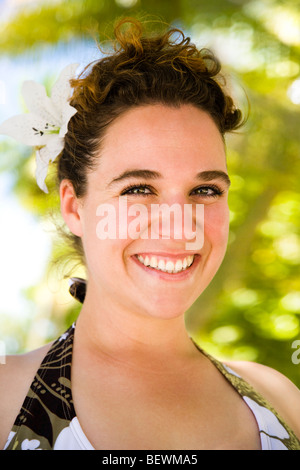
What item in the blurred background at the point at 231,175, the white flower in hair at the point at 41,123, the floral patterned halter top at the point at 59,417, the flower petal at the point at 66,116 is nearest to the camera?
the floral patterned halter top at the point at 59,417

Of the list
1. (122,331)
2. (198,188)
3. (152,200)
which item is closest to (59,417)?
(122,331)

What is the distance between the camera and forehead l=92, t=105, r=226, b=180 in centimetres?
123

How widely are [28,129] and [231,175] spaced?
2.73m

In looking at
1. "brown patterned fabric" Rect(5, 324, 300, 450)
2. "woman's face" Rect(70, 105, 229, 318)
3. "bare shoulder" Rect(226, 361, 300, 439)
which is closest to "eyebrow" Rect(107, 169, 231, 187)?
"woman's face" Rect(70, 105, 229, 318)

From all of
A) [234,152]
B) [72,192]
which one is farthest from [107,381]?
[234,152]

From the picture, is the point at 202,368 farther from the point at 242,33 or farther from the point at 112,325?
the point at 242,33

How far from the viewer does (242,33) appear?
3.84 meters

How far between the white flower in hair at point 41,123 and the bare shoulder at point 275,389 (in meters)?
0.82

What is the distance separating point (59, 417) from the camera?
1136 millimetres

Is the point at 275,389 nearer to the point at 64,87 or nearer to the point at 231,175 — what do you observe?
the point at 64,87

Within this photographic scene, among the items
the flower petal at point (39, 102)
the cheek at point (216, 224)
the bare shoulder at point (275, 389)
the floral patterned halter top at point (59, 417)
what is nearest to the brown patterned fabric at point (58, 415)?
the floral patterned halter top at point (59, 417)

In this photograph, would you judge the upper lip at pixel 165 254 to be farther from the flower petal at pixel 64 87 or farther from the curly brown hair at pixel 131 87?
the flower petal at pixel 64 87

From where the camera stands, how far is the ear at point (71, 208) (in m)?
1.42

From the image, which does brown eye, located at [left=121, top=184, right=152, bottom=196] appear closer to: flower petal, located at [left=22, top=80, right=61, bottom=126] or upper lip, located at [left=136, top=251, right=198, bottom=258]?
upper lip, located at [left=136, top=251, right=198, bottom=258]
